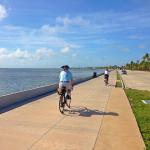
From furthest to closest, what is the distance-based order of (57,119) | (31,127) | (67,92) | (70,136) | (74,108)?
(74,108) → (67,92) → (57,119) → (31,127) → (70,136)

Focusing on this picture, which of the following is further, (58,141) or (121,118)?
(121,118)

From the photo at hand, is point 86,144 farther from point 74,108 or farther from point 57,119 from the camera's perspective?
point 74,108

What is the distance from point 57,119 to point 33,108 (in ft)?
9.21

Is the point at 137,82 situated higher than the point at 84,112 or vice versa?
the point at 84,112

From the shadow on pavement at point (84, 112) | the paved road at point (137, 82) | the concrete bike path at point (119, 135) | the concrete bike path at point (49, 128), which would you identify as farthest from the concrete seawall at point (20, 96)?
the paved road at point (137, 82)

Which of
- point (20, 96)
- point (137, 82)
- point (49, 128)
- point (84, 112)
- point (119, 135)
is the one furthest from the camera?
point (137, 82)

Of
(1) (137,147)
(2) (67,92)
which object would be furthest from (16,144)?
(2) (67,92)

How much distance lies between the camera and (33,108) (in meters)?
13.2

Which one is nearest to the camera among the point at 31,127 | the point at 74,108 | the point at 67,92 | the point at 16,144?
the point at 16,144

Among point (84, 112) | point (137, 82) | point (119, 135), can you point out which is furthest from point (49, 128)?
point (137, 82)

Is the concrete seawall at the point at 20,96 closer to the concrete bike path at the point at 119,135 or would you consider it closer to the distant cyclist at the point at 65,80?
the distant cyclist at the point at 65,80

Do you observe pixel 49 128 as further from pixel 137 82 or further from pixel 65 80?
pixel 137 82

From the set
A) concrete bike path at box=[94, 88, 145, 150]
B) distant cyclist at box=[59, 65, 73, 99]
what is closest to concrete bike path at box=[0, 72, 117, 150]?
concrete bike path at box=[94, 88, 145, 150]

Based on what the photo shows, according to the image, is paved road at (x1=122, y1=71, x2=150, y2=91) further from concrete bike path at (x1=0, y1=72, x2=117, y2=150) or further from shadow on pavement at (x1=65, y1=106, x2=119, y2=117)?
concrete bike path at (x1=0, y1=72, x2=117, y2=150)
